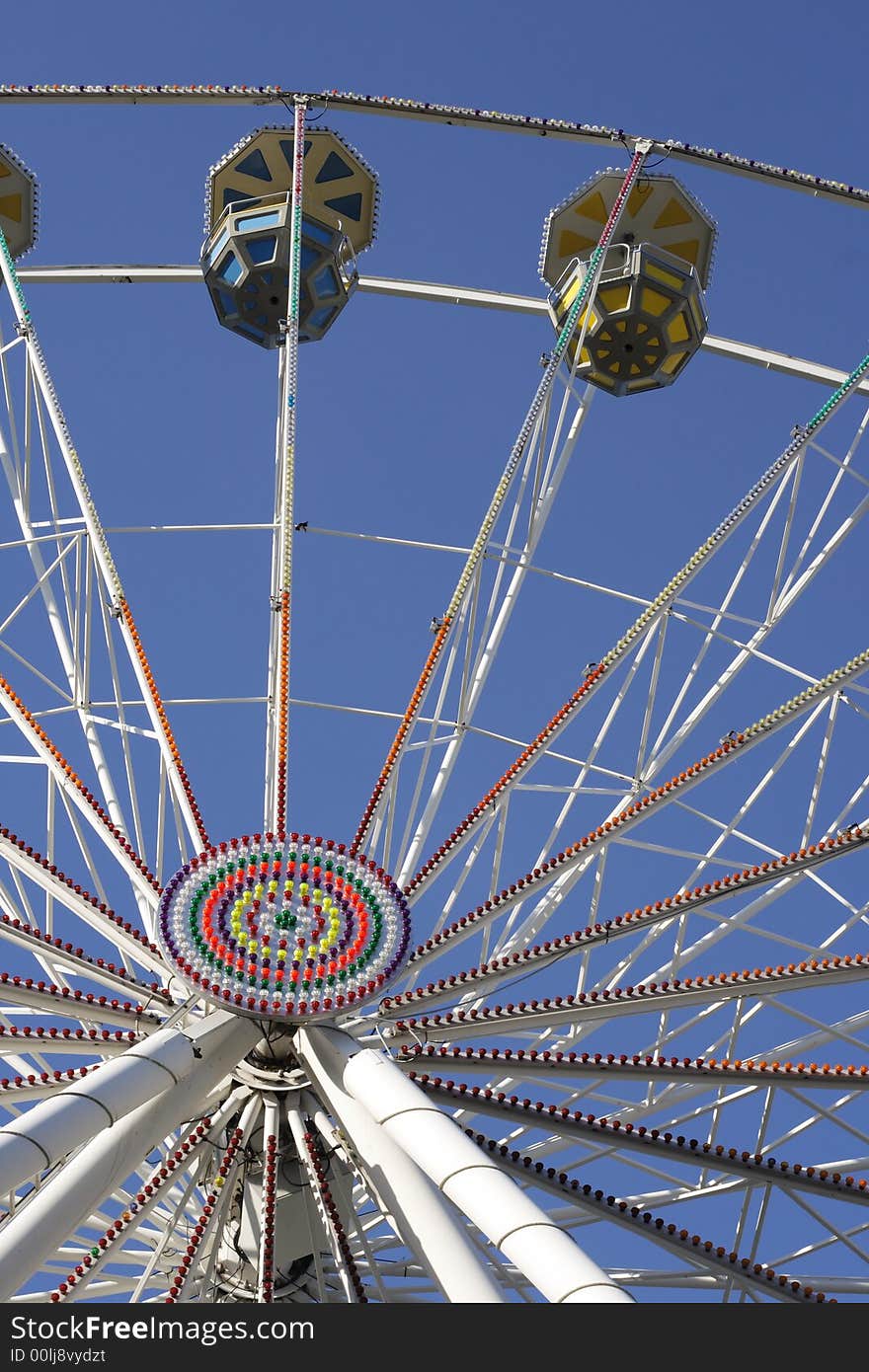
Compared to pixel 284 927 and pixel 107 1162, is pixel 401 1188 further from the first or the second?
pixel 284 927

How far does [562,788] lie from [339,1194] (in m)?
6.71

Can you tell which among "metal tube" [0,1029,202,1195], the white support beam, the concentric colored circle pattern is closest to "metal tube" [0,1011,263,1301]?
"metal tube" [0,1029,202,1195]

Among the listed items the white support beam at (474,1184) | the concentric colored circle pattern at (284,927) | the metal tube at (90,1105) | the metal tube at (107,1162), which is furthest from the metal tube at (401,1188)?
the metal tube at (90,1105)

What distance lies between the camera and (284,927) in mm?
16484

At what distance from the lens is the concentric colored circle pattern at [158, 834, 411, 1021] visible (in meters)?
15.9

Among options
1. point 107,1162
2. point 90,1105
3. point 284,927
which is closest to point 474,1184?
point 107,1162

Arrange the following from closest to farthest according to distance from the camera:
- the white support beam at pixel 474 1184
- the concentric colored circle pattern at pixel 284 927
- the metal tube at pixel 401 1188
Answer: the white support beam at pixel 474 1184 < the metal tube at pixel 401 1188 < the concentric colored circle pattern at pixel 284 927

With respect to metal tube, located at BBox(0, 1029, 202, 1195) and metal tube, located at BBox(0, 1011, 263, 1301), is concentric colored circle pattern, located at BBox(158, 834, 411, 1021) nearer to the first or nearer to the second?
metal tube, located at BBox(0, 1011, 263, 1301)

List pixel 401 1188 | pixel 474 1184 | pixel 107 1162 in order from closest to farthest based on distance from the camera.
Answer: pixel 474 1184 < pixel 107 1162 < pixel 401 1188

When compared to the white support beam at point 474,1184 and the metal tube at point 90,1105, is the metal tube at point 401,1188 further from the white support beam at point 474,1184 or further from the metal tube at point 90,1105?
the metal tube at point 90,1105

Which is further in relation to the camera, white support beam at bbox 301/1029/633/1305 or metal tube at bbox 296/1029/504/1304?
metal tube at bbox 296/1029/504/1304

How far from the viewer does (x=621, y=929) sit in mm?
16625

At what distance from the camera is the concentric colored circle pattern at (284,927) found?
627 inches

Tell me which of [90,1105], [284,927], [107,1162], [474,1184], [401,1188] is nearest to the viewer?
[474,1184]
